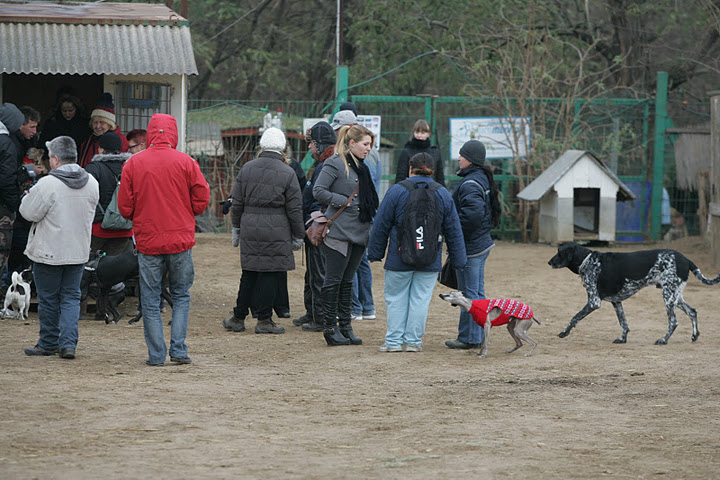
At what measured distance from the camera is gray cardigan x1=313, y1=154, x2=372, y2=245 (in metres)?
8.05

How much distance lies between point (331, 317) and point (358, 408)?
7.01 ft

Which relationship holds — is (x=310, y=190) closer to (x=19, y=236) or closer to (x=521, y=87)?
(x=19, y=236)

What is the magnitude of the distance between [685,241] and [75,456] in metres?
13.1

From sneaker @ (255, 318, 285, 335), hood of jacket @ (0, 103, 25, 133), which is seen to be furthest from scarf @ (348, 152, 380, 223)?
hood of jacket @ (0, 103, 25, 133)

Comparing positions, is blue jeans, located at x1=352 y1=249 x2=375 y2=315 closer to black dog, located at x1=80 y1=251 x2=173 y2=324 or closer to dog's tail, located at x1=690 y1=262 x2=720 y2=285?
black dog, located at x1=80 y1=251 x2=173 y2=324

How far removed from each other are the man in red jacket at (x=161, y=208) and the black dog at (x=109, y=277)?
162cm

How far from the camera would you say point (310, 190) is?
8875 millimetres

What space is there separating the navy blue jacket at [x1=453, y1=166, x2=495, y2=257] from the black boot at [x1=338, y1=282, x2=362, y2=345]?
1073 millimetres

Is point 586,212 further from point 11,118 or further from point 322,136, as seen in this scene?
point 11,118

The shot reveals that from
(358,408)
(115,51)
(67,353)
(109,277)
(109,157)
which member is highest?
(115,51)

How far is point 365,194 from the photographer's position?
8.15 metres

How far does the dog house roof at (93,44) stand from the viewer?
9.66 metres

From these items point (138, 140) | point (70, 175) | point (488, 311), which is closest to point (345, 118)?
point (138, 140)

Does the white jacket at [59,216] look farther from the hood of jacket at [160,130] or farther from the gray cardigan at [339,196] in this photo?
the gray cardigan at [339,196]
